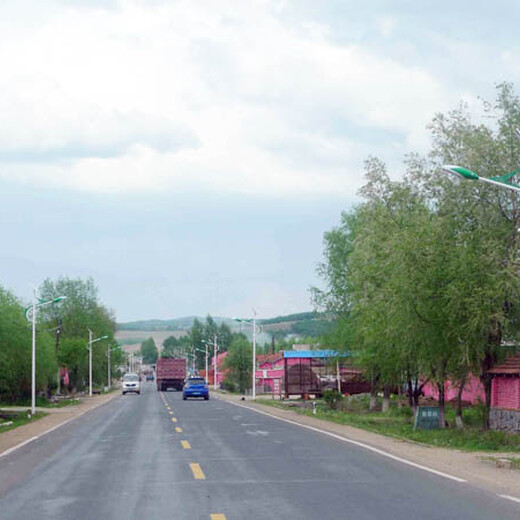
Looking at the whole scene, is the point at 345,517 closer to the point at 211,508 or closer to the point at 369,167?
the point at 211,508

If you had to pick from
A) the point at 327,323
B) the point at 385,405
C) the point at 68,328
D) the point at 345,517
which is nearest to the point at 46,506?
the point at 345,517

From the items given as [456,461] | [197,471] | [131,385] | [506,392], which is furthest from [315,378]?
[197,471]

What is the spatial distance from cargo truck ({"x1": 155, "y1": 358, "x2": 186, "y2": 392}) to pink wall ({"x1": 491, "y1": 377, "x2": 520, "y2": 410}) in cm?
6256

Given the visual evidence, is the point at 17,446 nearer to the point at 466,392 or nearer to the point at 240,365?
the point at 466,392

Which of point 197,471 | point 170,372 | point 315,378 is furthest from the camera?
point 170,372

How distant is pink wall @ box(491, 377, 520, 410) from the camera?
28641 millimetres

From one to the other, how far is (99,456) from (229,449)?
312 cm

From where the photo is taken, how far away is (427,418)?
29.3m

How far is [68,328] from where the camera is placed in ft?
344

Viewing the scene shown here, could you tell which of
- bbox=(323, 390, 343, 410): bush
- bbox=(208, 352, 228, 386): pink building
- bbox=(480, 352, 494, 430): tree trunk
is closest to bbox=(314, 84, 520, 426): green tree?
bbox=(480, 352, 494, 430): tree trunk

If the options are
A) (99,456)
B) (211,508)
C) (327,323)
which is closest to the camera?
(211,508)

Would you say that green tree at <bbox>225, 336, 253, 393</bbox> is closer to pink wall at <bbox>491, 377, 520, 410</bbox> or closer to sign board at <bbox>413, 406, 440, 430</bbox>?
pink wall at <bbox>491, 377, 520, 410</bbox>

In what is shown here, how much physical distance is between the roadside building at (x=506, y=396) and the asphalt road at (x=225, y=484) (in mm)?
7419

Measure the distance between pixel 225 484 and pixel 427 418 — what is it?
1639 centimetres
